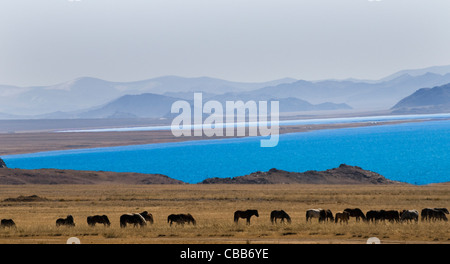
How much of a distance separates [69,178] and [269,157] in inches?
2767

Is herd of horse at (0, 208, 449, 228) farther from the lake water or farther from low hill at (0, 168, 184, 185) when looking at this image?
the lake water

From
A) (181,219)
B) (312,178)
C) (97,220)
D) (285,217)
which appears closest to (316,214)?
(285,217)

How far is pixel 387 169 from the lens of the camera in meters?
105

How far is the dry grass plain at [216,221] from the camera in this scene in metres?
19.2

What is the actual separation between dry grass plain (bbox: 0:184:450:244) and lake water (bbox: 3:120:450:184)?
45493mm

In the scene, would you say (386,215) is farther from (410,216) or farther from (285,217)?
(285,217)

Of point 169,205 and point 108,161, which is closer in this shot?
point 169,205

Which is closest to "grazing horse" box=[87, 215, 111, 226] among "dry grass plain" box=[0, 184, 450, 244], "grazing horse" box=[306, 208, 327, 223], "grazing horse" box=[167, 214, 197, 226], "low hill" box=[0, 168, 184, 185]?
"dry grass plain" box=[0, 184, 450, 244]

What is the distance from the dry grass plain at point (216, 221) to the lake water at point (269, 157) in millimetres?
45493

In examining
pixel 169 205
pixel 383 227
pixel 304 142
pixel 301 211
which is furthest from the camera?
pixel 304 142

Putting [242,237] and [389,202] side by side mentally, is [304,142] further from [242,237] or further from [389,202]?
[242,237]
